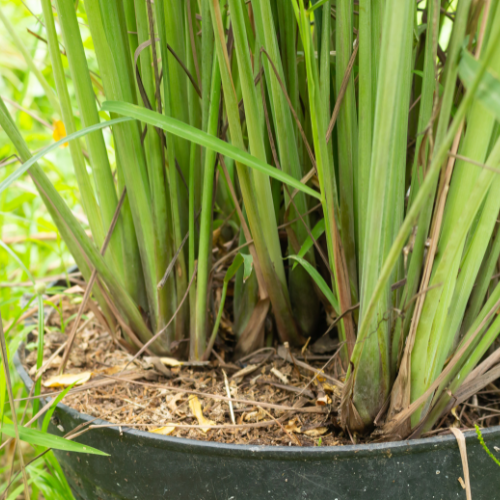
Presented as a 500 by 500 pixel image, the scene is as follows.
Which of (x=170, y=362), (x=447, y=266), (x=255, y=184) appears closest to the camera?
(x=447, y=266)

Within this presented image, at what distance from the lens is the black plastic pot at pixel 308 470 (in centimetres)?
39

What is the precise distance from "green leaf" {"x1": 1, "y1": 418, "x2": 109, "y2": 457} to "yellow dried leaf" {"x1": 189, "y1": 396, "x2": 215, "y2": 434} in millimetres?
97

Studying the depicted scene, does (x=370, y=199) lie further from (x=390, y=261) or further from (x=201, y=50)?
(x=201, y=50)

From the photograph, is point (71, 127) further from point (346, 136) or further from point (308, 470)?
point (308, 470)

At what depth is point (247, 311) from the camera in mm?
587

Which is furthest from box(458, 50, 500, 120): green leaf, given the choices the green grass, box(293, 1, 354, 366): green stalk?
box(293, 1, 354, 366): green stalk

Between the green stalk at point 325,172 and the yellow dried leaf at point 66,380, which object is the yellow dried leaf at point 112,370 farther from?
the green stalk at point 325,172

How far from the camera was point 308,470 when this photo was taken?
1.29 ft

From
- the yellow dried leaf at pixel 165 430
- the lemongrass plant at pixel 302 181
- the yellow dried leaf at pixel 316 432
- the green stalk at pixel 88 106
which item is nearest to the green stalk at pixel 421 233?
the lemongrass plant at pixel 302 181

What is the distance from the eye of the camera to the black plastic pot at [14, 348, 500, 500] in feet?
1.27

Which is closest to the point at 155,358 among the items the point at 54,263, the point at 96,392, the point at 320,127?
the point at 96,392

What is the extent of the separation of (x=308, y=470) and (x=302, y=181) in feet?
0.87

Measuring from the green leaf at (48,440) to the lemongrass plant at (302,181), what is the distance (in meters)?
0.15

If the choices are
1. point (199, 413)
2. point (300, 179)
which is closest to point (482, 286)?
point (300, 179)
